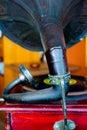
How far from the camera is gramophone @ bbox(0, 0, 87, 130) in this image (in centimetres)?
86

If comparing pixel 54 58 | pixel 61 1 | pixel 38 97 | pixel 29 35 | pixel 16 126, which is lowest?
pixel 16 126

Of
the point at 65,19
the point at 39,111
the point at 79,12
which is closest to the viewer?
the point at 39,111

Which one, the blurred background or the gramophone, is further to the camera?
the blurred background

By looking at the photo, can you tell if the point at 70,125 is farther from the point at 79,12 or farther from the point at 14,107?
the point at 79,12

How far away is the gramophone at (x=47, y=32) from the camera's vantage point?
2.81ft

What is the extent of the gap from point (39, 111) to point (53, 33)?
0.30 meters

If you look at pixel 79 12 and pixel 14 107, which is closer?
pixel 14 107

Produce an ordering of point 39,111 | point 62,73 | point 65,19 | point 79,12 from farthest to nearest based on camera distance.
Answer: point 79,12 < point 65,19 < point 39,111 < point 62,73

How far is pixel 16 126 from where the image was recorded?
0.95 metres

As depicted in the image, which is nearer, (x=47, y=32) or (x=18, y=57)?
(x=47, y=32)

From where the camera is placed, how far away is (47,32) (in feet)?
3.00

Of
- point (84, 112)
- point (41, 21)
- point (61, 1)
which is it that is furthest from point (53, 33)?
point (84, 112)

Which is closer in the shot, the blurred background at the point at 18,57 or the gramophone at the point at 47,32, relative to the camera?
the gramophone at the point at 47,32

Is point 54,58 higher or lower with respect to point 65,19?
lower
